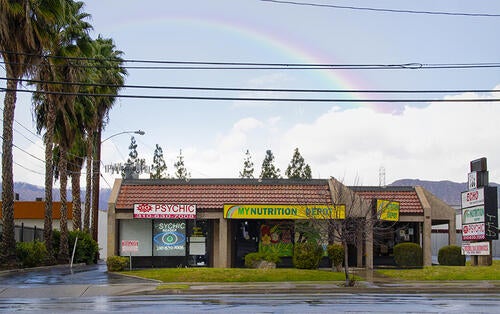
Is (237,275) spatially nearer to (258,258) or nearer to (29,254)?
(258,258)

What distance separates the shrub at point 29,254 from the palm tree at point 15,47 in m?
2.33

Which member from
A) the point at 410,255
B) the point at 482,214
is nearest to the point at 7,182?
the point at 410,255

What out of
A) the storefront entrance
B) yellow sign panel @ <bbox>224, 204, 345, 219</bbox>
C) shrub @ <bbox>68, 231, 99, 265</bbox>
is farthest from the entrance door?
shrub @ <bbox>68, 231, 99, 265</bbox>

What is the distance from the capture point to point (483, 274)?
2825 centimetres

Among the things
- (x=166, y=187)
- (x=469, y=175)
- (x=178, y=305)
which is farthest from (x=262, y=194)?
(x=178, y=305)

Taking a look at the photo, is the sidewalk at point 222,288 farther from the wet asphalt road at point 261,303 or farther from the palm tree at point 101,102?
the palm tree at point 101,102

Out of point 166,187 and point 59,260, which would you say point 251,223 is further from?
point 59,260

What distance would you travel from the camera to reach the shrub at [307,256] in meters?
30.7

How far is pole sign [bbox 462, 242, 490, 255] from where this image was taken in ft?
108

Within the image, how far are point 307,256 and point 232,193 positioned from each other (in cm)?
650

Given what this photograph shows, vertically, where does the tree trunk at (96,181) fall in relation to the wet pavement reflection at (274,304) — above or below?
above

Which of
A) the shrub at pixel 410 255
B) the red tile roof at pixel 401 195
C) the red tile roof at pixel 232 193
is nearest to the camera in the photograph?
the shrub at pixel 410 255

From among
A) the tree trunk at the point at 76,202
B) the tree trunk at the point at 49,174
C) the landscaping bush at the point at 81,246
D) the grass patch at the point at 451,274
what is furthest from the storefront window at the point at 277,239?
the tree trunk at the point at 76,202

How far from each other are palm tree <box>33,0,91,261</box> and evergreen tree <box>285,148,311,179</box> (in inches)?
1750
